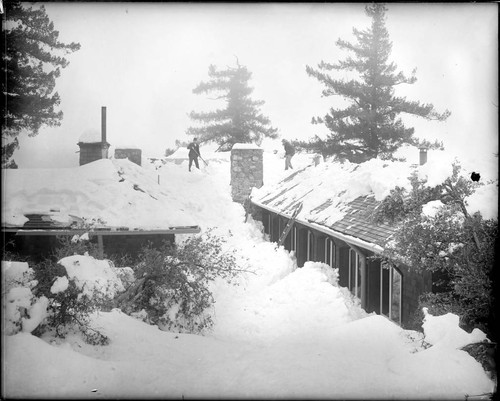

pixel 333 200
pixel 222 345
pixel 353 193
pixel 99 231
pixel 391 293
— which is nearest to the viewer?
pixel 222 345

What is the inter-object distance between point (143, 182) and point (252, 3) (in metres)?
5.31

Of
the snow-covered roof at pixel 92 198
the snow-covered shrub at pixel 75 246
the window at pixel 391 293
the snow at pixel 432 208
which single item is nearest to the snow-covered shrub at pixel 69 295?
the snow-covered shrub at pixel 75 246

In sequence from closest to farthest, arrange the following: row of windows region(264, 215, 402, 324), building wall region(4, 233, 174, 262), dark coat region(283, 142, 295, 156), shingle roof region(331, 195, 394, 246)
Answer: shingle roof region(331, 195, 394, 246)
row of windows region(264, 215, 402, 324)
building wall region(4, 233, 174, 262)
dark coat region(283, 142, 295, 156)

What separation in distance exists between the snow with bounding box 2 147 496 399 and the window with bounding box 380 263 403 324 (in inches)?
28.5

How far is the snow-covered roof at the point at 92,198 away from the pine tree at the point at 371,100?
4063 millimetres

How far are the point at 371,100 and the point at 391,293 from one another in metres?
4.72

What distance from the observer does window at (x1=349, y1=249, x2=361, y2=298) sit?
8.91m

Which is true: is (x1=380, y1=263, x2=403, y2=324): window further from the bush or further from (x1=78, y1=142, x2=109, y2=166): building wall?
(x1=78, y1=142, x2=109, y2=166): building wall

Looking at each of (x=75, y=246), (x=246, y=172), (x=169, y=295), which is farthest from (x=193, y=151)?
(x=169, y=295)

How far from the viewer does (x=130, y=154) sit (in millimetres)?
11781

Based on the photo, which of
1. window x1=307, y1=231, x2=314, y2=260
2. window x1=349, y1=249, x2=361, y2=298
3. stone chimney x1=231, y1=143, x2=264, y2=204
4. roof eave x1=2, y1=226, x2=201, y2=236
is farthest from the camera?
stone chimney x1=231, y1=143, x2=264, y2=204

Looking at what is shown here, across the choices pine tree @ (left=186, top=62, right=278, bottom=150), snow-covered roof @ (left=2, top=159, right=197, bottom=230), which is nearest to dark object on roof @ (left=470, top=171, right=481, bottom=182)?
pine tree @ (left=186, top=62, right=278, bottom=150)

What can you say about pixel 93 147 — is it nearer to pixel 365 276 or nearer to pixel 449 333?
pixel 365 276

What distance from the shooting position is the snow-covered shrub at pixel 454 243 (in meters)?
4.96
